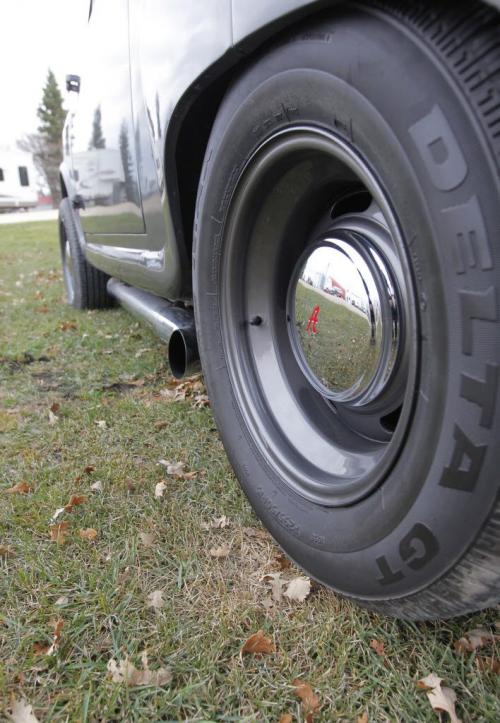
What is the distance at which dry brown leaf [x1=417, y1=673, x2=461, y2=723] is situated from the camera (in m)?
1.14

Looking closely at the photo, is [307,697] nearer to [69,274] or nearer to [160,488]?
[160,488]

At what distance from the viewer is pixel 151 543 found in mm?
1708

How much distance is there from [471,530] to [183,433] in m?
1.63

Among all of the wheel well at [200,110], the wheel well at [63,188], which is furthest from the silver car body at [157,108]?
the wheel well at [63,188]

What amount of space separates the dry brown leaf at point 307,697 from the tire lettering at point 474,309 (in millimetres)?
832

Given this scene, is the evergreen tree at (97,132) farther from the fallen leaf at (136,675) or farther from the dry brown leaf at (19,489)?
the fallen leaf at (136,675)

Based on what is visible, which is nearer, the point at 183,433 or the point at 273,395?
the point at 273,395

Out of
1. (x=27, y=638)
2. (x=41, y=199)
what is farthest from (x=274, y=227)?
(x=41, y=199)

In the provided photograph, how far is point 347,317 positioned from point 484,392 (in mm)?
574

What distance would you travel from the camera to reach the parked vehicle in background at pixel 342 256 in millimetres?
905

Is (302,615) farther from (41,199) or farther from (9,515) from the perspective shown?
(41,199)

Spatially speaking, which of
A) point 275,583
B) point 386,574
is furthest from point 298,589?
point 386,574

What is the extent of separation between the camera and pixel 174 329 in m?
2.22

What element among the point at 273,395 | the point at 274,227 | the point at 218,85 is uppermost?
the point at 218,85
